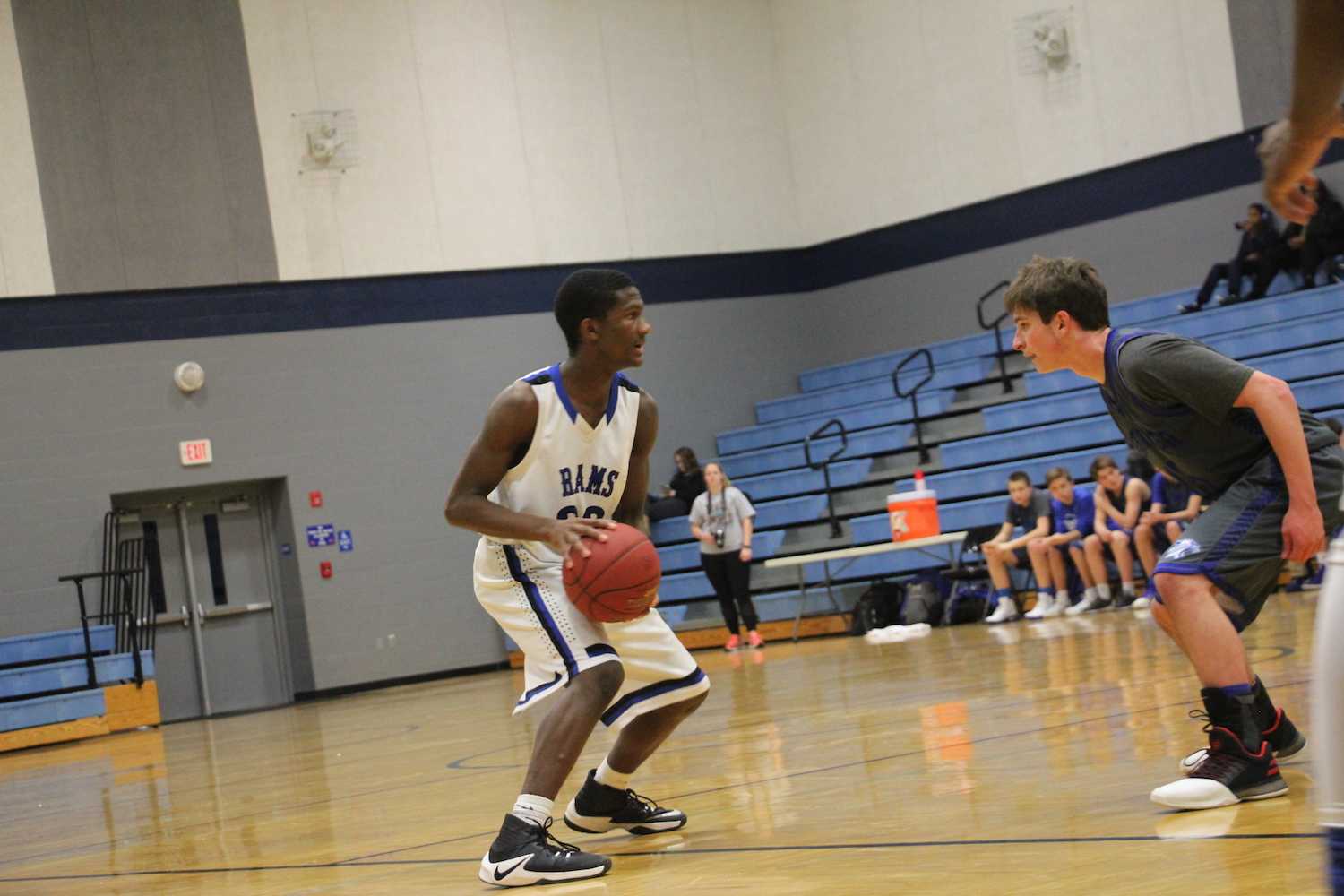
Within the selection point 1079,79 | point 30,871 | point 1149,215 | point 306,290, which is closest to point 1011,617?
point 1149,215

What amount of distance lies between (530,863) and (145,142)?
45.2ft

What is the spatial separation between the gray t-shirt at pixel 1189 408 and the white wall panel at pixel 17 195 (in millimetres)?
13675

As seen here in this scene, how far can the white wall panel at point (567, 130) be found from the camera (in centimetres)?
1831

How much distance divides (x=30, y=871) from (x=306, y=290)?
12.1 metres

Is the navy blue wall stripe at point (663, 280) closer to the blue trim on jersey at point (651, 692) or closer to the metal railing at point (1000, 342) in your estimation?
the metal railing at point (1000, 342)

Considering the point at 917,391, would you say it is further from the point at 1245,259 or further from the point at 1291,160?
the point at 1291,160

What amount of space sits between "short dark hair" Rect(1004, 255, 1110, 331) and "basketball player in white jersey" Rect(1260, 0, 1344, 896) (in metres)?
1.78

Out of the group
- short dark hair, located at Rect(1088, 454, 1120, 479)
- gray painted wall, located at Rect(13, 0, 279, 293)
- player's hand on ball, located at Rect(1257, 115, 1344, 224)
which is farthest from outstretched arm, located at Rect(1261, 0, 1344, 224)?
gray painted wall, located at Rect(13, 0, 279, 293)

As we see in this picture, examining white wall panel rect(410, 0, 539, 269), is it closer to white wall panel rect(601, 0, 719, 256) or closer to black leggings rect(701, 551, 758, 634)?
white wall panel rect(601, 0, 719, 256)

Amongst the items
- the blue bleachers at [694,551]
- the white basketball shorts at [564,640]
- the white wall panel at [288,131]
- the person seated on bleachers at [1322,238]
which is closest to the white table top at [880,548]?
the blue bleachers at [694,551]

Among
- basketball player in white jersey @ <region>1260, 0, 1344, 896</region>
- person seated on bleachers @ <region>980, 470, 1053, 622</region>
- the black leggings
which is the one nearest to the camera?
basketball player in white jersey @ <region>1260, 0, 1344, 896</region>

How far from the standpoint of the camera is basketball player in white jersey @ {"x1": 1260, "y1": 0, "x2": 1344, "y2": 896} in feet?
5.40

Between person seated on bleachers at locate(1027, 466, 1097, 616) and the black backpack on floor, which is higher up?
person seated on bleachers at locate(1027, 466, 1097, 616)

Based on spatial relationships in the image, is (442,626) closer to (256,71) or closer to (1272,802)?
(256,71)
